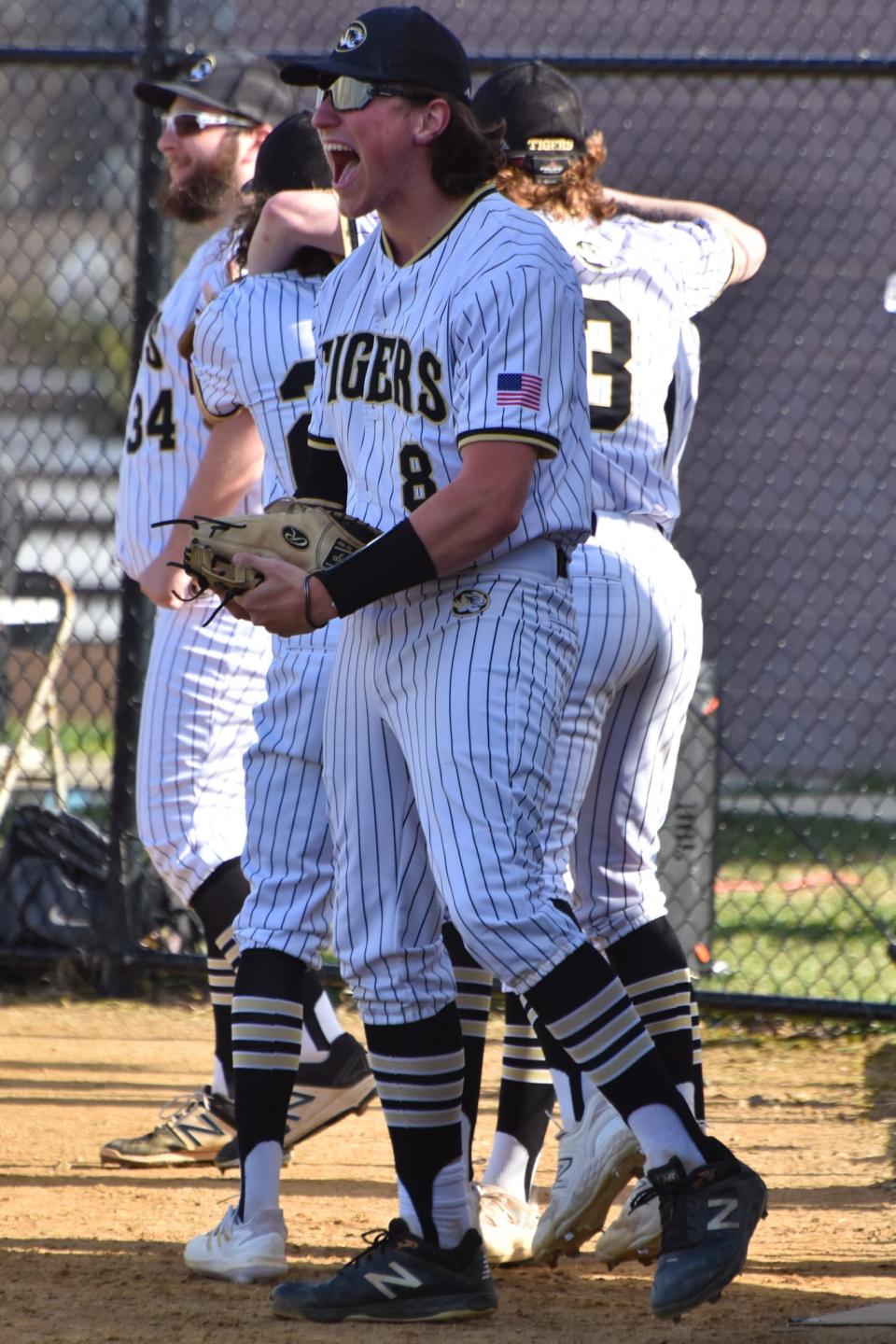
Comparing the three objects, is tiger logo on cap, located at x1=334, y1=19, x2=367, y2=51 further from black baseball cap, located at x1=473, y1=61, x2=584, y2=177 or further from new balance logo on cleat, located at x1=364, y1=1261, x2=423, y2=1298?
new balance logo on cleat, located at x1=364, y1=1261, x2=423, y2=1298

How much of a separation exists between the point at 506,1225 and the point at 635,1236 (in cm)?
33

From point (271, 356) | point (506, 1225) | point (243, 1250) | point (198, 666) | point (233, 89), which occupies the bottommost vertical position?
point (243, 1250)

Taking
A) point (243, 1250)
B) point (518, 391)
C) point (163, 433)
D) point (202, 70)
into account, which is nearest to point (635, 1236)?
point (243, 1250)

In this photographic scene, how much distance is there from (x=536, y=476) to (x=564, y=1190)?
3.73ft

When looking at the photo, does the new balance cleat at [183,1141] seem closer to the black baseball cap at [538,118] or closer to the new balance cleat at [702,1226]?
the new balance cleat at [702,1226]

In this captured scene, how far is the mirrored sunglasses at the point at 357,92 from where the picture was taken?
2.35 m

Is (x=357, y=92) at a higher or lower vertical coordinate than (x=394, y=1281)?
higher

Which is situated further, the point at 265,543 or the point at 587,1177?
the point at 587,1177

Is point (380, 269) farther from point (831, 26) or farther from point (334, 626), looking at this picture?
point (831, 26)

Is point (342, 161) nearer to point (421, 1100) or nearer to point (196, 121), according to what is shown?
point (421, 1100)

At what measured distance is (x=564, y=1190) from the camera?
8.97 ft

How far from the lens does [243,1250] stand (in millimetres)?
2674

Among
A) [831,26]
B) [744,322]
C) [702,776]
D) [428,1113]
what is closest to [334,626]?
[428,1113]

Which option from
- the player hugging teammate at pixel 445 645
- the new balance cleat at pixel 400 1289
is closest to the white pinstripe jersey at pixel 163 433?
the player hugging teammate at pixel 445 645
